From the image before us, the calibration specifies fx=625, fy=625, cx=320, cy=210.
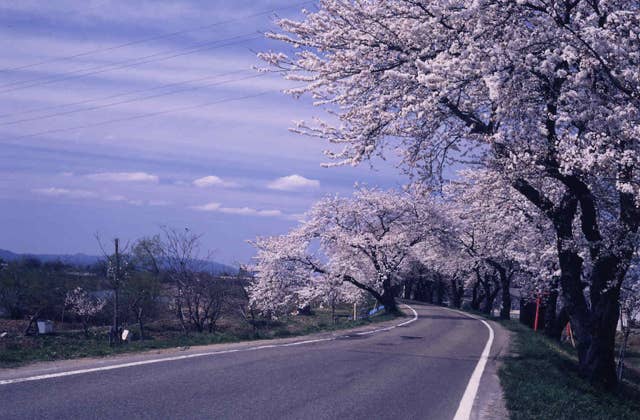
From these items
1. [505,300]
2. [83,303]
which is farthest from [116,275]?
[505,300]

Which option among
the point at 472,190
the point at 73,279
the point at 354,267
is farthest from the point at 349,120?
the point at 73,279

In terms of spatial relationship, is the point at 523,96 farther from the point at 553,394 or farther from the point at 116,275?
the point at 116,275

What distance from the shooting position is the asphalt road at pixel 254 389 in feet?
22.0

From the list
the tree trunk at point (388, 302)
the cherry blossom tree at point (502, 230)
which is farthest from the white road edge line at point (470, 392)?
the tree trunk at point (388, 302)

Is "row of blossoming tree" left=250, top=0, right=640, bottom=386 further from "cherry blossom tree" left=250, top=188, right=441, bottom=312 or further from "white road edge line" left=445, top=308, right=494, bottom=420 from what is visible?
"cherry blossom tree" left=250, top=188, right=441, bottom=312

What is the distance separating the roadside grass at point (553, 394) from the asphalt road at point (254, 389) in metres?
0.90

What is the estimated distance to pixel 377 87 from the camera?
12.5m

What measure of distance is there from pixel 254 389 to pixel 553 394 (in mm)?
5104

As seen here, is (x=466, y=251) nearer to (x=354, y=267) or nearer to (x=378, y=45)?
(x=354, y=267)

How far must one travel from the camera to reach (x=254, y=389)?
8.25m

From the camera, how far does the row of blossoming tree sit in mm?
9578

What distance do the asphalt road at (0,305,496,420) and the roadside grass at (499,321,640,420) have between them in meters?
0.90

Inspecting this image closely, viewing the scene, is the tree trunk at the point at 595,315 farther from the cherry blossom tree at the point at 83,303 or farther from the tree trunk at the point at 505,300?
the cherry blossom tree at the point at 83,303

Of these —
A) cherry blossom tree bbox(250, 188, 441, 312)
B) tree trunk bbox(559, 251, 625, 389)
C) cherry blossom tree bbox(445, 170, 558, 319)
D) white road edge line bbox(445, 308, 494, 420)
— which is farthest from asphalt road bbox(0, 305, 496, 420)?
cherry blossom tree bbox(250, 188, 441, 312)
